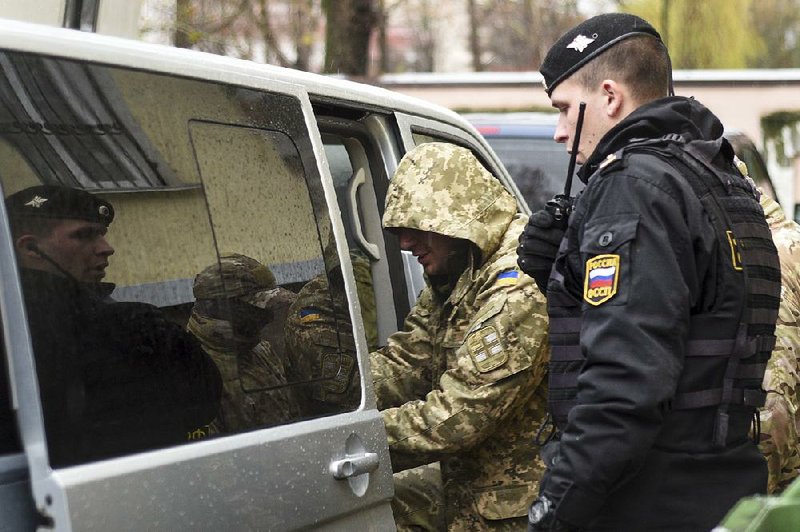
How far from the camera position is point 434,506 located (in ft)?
11.7

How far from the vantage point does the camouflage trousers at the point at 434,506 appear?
3.36 metres

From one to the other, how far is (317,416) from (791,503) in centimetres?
115

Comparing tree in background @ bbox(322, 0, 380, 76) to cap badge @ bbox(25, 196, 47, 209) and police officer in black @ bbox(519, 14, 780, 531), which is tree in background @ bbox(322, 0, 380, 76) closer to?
police officer in black @ bbox(519, 14, 780, 531)

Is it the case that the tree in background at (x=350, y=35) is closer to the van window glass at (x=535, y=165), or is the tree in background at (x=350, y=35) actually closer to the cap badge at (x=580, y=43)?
the van window glass at (x=535, y=165)

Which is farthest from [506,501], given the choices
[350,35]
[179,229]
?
[350,35]

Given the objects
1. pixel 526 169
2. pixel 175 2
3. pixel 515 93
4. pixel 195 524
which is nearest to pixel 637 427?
pixel 195 524

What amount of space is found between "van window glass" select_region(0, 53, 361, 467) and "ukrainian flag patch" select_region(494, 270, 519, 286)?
60 cm

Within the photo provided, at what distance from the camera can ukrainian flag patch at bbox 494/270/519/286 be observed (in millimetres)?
3285

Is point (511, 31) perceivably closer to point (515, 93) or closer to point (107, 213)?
point (515, 93)

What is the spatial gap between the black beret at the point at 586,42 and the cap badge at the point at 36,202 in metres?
1.22

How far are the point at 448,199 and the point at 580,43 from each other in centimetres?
76

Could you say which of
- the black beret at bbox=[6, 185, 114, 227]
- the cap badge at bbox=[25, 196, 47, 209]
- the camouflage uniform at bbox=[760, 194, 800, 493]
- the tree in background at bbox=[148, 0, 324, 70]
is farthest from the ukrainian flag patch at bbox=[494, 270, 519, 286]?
the tree in background at bbox=[148, 0, 324, 70]

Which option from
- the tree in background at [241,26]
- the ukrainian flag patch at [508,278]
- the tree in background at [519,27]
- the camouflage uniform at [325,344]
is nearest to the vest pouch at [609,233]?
the camouflage uniform at [325,344]

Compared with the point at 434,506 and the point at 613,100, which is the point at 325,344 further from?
the point at 434,506
